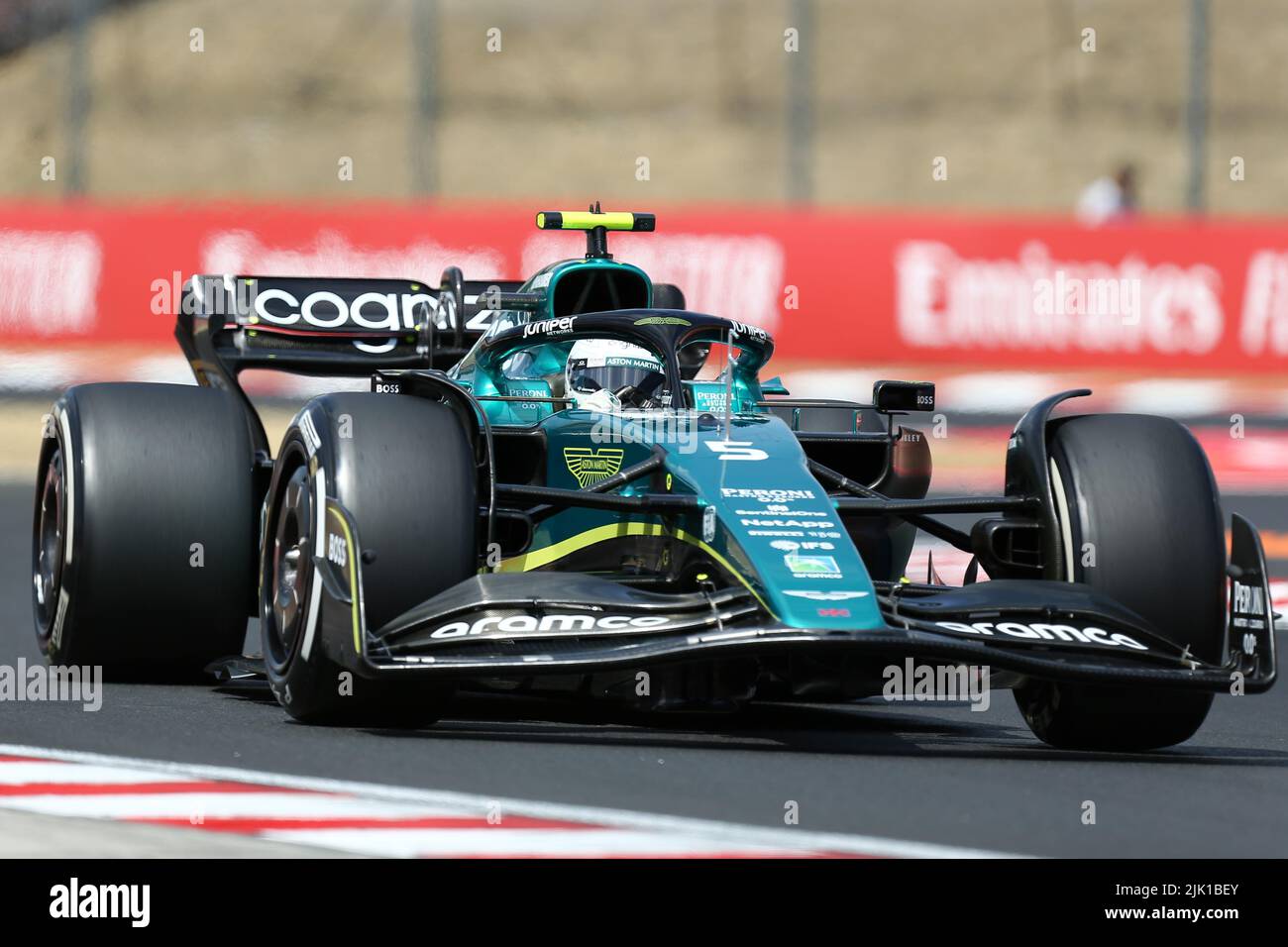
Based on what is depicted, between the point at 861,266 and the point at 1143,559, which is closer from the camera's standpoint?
the point at 1143,559

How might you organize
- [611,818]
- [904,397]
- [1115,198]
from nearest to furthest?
[611,818], [904,397], [1115,198]

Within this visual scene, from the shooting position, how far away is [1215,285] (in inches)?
677

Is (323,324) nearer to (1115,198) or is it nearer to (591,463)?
(591,463)

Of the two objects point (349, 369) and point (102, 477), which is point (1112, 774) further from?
point (349, 369)

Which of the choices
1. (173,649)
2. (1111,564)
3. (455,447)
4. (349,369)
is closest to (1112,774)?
(1111,564)

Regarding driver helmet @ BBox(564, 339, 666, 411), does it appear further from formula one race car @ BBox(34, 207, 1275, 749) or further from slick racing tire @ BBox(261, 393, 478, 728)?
slick racing tire @ BBox(261, 393, 478, 728)

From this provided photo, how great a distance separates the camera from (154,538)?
7.85m

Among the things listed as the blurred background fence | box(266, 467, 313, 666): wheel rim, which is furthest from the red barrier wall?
the blurred background fence

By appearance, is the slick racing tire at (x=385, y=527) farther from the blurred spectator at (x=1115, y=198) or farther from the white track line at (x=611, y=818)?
the blurred spectator at (x=1115, y=198)

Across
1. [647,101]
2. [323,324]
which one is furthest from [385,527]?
[647,101]

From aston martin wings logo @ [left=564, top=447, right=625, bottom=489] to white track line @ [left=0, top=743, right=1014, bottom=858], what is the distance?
1.82 meters

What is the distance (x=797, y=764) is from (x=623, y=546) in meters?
1.08

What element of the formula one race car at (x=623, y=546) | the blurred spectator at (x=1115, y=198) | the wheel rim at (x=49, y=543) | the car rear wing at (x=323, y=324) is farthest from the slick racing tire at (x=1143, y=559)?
the blurred spectator at (x=1115, y=198)
